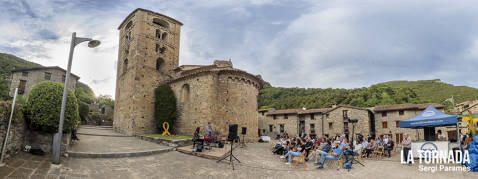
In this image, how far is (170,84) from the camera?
65.7ft

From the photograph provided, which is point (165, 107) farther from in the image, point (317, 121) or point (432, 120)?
point (317, 121)

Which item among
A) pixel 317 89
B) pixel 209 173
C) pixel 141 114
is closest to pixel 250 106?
pixel 141 114

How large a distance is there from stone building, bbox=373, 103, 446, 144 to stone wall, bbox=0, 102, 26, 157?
3230cm

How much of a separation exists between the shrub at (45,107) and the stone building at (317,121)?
28475mm

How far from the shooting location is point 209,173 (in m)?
7.13

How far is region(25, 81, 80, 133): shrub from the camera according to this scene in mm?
6781

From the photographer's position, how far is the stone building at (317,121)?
97.6 ft

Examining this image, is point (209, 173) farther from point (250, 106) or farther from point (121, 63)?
point (121, 63)

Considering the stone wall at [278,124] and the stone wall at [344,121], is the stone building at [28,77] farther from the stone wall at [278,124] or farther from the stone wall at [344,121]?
the stone wall at [344,121]

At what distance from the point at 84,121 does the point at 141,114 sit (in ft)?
57.0

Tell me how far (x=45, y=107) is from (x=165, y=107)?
10866mm

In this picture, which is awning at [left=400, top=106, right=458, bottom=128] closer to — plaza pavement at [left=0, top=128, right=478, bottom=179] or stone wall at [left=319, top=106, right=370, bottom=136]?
plaza pavement at [left=0, top=128, right=478, bottom=179]

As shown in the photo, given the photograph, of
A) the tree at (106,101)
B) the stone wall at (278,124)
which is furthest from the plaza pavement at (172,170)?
the tree at (106,101)

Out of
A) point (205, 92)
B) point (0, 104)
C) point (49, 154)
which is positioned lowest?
point (49, 154)
